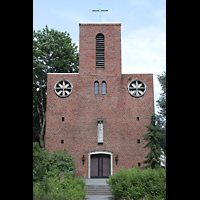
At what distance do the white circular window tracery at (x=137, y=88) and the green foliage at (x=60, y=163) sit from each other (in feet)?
27.5

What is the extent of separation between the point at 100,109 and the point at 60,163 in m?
6.45

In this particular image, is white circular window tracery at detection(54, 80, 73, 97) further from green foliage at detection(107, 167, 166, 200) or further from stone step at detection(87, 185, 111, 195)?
green foliage at detection(107, 167, 166, 200)

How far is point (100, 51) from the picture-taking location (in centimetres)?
2775

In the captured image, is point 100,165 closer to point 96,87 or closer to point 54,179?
point 96,87

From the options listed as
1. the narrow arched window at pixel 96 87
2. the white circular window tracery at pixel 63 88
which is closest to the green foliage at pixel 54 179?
the white circular window tracery at pixel 63 88

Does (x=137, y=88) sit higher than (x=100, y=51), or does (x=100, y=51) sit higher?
(x=100, y=51)

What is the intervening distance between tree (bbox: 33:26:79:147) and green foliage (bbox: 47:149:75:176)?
11.1 metres

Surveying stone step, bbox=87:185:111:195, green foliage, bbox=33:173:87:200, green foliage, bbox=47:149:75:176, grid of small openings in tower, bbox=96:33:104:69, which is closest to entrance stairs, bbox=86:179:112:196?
stone step, bbox=87:185:111:195

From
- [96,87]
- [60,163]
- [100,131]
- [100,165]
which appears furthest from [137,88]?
[60,163]

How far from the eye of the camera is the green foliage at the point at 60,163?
2244 centimetres

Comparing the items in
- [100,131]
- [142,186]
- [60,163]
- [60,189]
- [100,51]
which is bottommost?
[60,163]

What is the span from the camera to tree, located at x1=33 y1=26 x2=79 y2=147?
34062 mm

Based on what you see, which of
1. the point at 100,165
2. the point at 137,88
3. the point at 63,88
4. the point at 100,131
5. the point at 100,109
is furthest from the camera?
the point at 63,88
